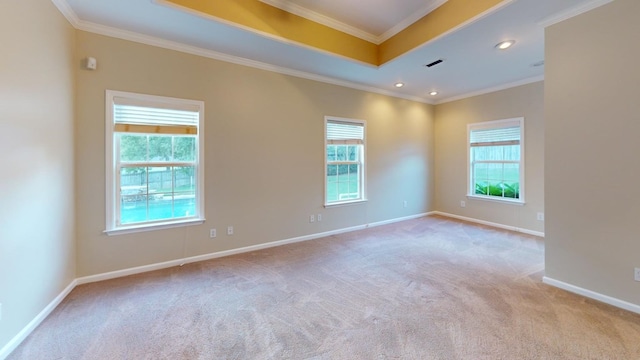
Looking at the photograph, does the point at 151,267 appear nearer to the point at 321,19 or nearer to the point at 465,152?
the point at 321,19

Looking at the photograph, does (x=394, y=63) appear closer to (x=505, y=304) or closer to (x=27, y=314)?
(x=505, y=304)

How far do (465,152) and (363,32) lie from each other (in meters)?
3.60

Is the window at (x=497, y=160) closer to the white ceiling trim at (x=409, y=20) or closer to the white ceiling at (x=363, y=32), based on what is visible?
the white ceiling at (x=363, y=32)

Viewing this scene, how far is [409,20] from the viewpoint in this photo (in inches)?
128

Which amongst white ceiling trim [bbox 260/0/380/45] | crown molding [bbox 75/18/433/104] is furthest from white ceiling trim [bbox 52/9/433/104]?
white ceiling trim [bbox 260/0/380/45]

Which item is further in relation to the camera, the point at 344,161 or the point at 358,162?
the point at 358,162

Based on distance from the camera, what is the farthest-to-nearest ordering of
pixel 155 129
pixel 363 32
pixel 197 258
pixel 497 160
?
1. pixel 497 160
2. pixel 363 32
3. pixel 197 258
4. pixel 155 129

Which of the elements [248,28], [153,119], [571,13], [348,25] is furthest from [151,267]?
[571,13]

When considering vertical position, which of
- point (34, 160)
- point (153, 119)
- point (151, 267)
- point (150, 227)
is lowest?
point (151, 267)

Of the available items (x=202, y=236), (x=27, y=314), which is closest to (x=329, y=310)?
(x=202, y=236)

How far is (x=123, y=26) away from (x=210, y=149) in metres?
1.59

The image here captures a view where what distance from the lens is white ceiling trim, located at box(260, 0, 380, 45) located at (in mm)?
2955

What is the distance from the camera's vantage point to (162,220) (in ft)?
10.6

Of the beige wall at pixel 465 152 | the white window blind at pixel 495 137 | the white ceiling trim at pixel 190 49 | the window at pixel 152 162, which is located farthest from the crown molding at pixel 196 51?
the white window blind at pixel 495 137
